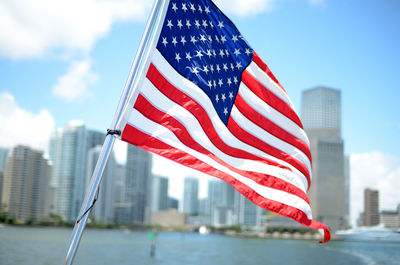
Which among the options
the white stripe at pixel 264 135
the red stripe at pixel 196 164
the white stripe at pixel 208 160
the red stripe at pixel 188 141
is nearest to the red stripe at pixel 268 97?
the white stripe at pixel 264 135

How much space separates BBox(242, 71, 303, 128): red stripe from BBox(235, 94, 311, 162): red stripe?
29 centimetres

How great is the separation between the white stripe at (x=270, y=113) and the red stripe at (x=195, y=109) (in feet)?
2.42

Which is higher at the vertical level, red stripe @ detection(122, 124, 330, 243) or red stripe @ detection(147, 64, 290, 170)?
red stripe @ detection(147, 64, 290, 170)

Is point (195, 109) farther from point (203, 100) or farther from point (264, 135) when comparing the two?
point (264, 135)

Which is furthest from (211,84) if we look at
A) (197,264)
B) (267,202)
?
(197,264)

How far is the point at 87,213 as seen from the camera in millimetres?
5574

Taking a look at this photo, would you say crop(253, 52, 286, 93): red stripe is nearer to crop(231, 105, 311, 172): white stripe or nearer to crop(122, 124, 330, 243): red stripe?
crop(231, 105, 311, 172): white stripe

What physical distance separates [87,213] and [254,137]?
345cm

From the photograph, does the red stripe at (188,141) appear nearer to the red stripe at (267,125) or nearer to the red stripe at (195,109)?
the red stripe at (195,109)

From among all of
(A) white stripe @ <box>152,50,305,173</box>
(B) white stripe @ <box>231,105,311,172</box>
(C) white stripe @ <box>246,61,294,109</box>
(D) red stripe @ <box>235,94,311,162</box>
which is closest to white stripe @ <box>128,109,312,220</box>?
(A) white stripe @ <box>152,50,305,173</box>

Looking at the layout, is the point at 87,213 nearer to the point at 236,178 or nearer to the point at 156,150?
the point at 156,150

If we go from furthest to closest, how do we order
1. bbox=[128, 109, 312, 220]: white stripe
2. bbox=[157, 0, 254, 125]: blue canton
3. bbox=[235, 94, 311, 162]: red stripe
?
bbox=[235, 94, 311, 162]: red stripe
bbox=[157, 0, 254, 125]: blue canton
bbox=[128, 109, 312, 220]: white stripe

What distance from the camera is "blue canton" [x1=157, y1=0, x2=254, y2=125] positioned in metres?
6.83

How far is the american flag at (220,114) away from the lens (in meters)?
6.72
